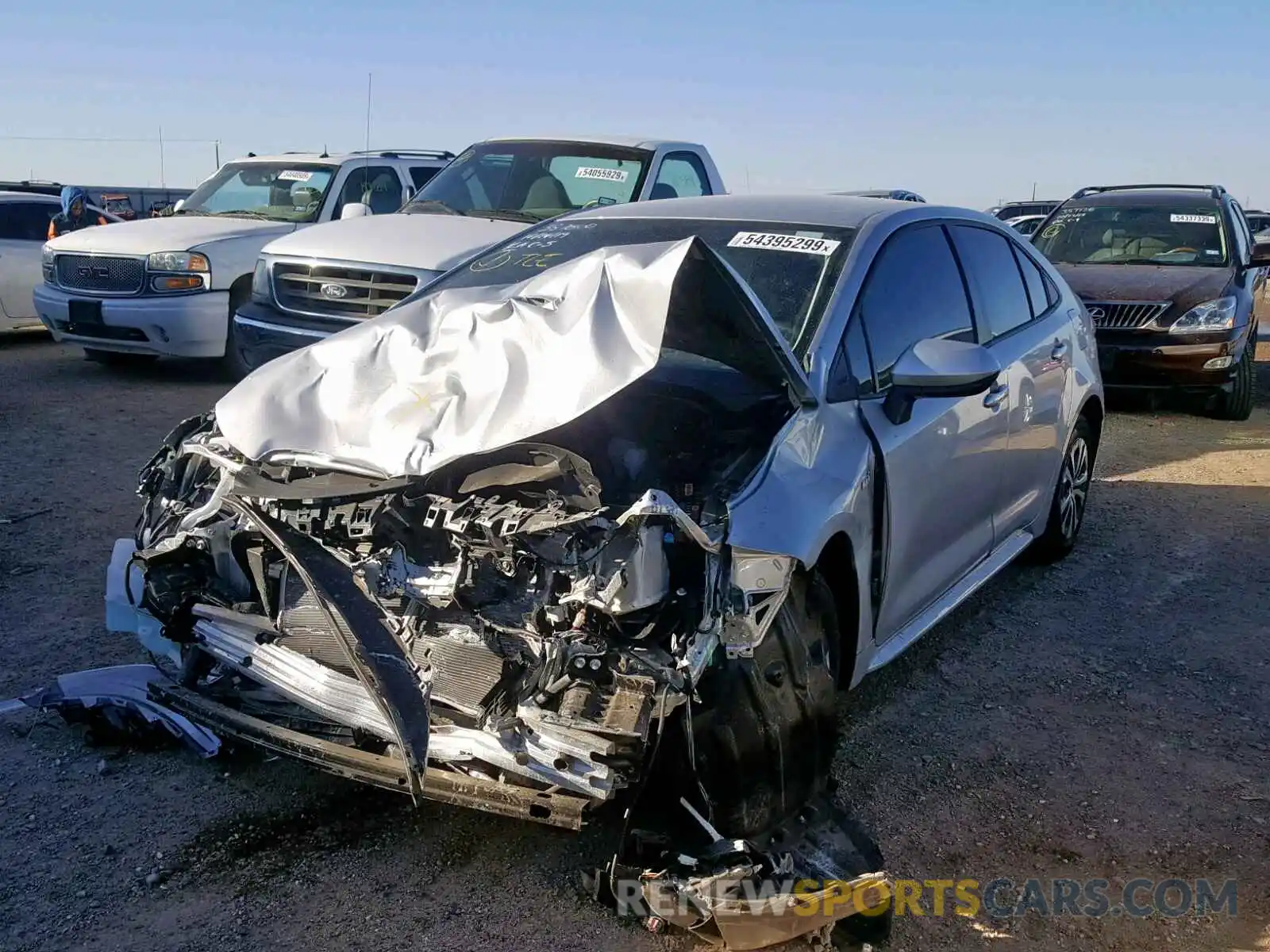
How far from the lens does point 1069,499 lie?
5723mm

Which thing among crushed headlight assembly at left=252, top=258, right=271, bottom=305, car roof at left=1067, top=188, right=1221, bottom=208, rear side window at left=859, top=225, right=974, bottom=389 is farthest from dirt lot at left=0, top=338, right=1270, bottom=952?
car roof at left=1067, top=188, right=1221, bottom=208

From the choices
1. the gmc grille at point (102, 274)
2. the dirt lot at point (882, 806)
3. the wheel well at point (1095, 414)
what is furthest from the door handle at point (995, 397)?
the gmc grille at point (102, 274)

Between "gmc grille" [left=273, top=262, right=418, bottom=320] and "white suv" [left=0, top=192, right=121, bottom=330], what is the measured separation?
5.21m

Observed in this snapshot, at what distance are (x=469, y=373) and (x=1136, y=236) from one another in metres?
9.24

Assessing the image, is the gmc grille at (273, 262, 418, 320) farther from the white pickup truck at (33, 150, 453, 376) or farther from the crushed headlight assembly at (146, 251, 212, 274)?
the crushed headlight assembly at (146, 251, 212, 274)

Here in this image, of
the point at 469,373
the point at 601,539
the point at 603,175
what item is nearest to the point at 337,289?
the point at 603,175

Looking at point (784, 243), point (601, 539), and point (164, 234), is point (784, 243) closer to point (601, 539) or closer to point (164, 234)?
point (601, 539)

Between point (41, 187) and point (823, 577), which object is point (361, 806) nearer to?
point (823, 577)

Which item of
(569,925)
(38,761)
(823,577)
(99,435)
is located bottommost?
(99,435)

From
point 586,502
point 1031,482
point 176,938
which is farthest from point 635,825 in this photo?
point 1031,482

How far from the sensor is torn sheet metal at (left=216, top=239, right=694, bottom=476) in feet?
10.0

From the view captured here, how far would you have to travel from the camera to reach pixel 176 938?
281 centimetres

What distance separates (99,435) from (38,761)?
482 cm

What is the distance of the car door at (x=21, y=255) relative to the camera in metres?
11.7
